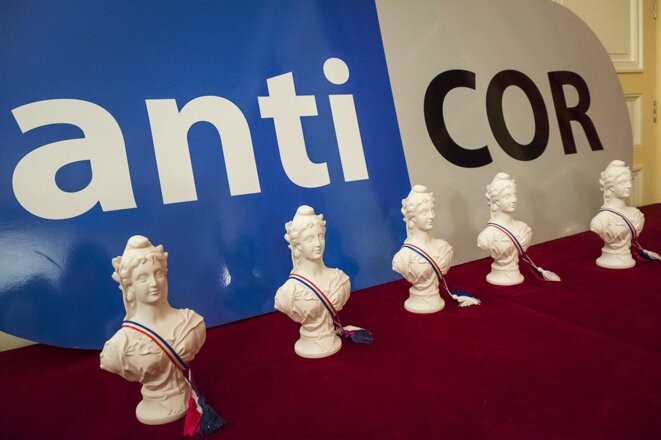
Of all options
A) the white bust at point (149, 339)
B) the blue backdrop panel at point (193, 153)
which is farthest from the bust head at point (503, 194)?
the white bust at point (149, 339)

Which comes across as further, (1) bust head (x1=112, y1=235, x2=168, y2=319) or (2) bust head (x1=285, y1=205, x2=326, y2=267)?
(2) bust head (x1=285, y1=205, x2=326, y2=267)

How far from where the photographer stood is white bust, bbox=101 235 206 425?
2.78 feet

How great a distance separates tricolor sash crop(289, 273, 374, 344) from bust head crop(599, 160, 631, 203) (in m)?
1.01

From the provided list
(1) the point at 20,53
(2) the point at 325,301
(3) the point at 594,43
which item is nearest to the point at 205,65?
(1) the point at 20,53

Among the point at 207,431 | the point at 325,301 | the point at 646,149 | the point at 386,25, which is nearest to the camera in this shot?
the point at 207,431

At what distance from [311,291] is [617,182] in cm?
114

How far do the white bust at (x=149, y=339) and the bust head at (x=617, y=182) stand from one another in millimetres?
1390

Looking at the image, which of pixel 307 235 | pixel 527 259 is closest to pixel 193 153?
pixel 307 235

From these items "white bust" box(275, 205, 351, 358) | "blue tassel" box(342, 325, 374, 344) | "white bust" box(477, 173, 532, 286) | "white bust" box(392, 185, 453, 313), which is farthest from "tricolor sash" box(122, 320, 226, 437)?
"white bust" box(477, 173, 532, 286)

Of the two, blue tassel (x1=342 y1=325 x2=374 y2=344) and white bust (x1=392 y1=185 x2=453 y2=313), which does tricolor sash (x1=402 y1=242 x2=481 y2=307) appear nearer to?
white bust (x1=392 y1=185 x2=453 y2=313)

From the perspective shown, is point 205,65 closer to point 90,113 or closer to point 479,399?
point 90,113

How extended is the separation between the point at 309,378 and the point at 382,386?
0.16 metres

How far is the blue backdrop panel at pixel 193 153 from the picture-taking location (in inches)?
45.3

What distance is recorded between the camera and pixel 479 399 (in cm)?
86
